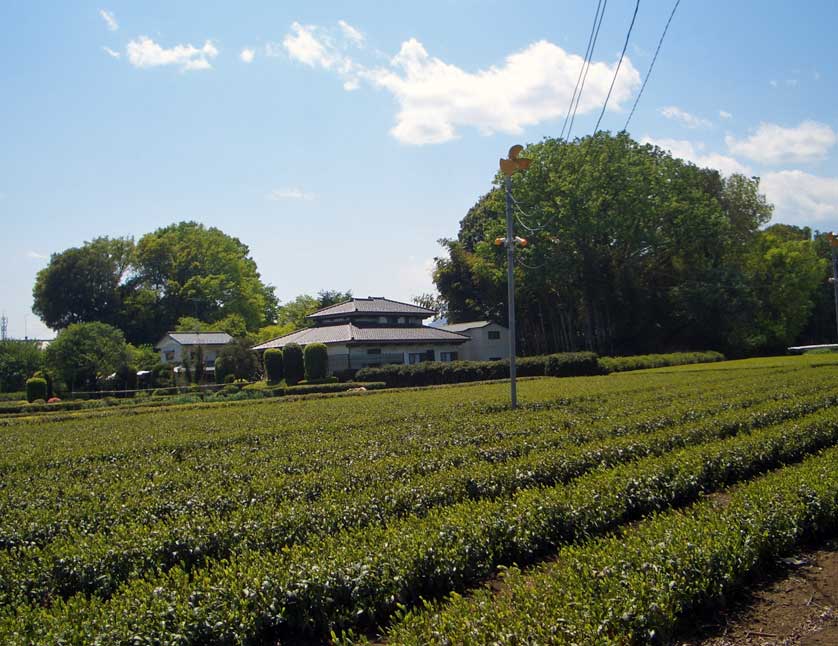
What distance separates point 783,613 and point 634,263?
47406mm

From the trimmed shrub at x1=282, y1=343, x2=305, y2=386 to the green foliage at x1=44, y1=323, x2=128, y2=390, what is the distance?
13511 mm

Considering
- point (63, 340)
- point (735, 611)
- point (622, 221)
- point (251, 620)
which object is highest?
point (622, 221)

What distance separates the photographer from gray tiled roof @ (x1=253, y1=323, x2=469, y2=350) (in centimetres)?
4509

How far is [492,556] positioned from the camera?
640 centimetres

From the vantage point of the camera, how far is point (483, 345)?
5234 centimetres

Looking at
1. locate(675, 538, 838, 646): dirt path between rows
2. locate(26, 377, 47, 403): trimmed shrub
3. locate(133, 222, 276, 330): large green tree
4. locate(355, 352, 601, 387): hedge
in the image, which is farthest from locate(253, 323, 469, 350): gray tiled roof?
locate(675, 538, 838, 646): dirt path between rows

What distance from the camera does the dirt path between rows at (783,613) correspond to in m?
4.93

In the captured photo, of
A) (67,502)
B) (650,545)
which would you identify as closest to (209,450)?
(67,502)

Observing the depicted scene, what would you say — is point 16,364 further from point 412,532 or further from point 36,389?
point 412,532

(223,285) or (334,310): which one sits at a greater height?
(223,285)

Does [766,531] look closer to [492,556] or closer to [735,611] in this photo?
[735,611]

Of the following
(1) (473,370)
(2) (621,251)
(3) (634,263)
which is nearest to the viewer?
(1) (473,370)

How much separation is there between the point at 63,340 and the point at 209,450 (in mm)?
38652

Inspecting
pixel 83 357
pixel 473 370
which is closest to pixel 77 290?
pixel 83 357
